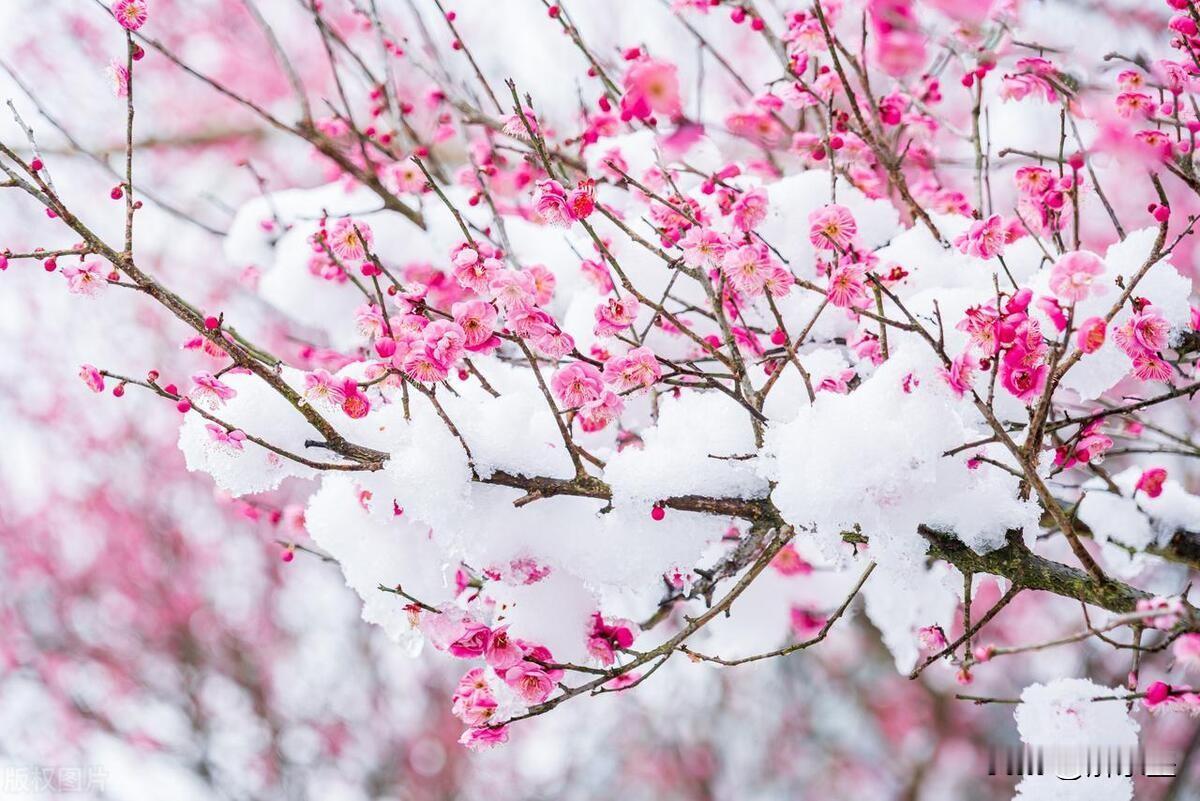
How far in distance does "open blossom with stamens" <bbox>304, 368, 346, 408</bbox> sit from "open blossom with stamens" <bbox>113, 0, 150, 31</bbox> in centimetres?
79

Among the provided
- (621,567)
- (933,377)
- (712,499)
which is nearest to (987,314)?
(933,377)

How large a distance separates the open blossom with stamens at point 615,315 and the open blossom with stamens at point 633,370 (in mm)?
60

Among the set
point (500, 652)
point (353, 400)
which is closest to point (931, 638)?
point (500, 652)

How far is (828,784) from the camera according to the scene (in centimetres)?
854

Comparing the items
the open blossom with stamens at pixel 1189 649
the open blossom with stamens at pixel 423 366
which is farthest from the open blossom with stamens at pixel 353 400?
the open blossom with stamens at pixel 1189 649

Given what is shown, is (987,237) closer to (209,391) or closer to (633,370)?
Result: (633,370)

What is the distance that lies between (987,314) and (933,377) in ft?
0.52

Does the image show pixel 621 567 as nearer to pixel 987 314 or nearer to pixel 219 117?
pixel 987 314

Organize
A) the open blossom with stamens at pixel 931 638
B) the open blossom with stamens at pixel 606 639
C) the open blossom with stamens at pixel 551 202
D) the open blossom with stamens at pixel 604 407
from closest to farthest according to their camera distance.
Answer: the open blossom with stamens at pixel 551 202 < the open blossom with stamens at pixel 604 407 < the open blossom with stamens at pixel 606 639 < the open blossom with stamens at pixel 931 638

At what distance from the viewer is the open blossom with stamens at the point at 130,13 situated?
1.77 m

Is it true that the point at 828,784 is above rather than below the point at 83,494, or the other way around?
below

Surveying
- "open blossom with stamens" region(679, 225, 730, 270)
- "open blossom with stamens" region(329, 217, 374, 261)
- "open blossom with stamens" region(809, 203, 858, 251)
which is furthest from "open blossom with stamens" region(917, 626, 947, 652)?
"open blossom with stamens" region(329, 217, 374, 261)

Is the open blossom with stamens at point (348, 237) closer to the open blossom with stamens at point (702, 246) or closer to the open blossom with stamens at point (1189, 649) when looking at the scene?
the open blossom with stamens at point (702, 246)

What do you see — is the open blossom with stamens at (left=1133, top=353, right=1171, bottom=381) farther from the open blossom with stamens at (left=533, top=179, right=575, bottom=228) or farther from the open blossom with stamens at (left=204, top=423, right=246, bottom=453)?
the open blossom with stamens at (left=204, top=423, right=246, bottom=453)
